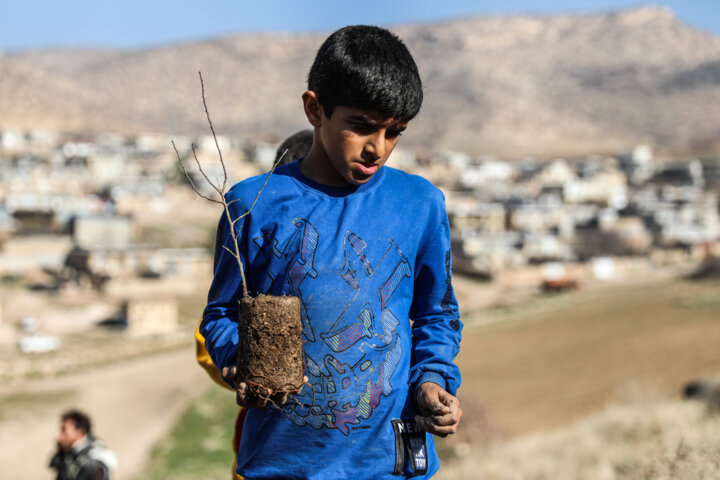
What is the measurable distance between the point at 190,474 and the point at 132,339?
51.3ft

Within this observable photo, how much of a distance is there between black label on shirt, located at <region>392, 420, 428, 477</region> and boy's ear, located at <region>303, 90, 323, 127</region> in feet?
2.81

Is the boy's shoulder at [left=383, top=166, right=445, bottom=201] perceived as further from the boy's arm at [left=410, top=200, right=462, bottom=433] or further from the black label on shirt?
the black label on shirt

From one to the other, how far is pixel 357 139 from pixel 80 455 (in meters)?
3.68

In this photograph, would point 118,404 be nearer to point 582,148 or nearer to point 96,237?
point 96,237

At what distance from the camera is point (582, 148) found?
116 m

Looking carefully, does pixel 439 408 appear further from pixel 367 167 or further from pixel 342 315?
pixel 367 167

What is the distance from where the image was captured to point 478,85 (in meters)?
145

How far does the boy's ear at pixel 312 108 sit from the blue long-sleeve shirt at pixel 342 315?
166mm

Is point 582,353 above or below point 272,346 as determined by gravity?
below

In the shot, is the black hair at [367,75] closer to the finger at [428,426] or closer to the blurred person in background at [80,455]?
the finger at [428,426]

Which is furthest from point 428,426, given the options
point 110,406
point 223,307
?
point 110,406

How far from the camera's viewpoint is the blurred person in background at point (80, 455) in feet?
16.0

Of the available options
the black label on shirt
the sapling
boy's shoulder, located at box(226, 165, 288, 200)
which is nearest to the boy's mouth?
boy's shoulder, located at box(226, 165, 288, 200)

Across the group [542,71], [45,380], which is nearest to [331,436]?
[45,380]
